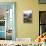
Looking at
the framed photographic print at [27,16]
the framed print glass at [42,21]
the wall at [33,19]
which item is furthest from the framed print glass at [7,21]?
the framed print glass at [42,21]

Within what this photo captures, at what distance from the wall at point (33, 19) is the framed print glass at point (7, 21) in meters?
0.18

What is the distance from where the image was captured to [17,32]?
4.70 metres

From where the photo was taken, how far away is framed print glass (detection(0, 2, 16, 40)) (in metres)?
4.73

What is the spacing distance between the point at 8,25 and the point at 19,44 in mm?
3457

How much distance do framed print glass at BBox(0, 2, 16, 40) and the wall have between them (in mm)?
176

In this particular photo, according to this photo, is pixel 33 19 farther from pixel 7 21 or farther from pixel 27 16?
pixel 7 21

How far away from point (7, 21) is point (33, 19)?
0.90 metres

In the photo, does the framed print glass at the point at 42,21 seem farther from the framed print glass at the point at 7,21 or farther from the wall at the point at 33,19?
the framed print glass at the point at 7,21

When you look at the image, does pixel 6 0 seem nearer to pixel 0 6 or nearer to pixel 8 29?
pixel 0 6

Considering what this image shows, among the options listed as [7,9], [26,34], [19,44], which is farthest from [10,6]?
[19,44]

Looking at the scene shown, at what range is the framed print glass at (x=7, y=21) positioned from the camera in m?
4.73

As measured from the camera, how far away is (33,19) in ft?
15.3

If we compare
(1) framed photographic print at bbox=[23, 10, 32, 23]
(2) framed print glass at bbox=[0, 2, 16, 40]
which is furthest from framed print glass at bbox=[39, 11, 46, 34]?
(2) framed print glass at bbox=[0, 2, 16, 40]

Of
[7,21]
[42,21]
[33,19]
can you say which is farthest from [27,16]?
[7,21]
